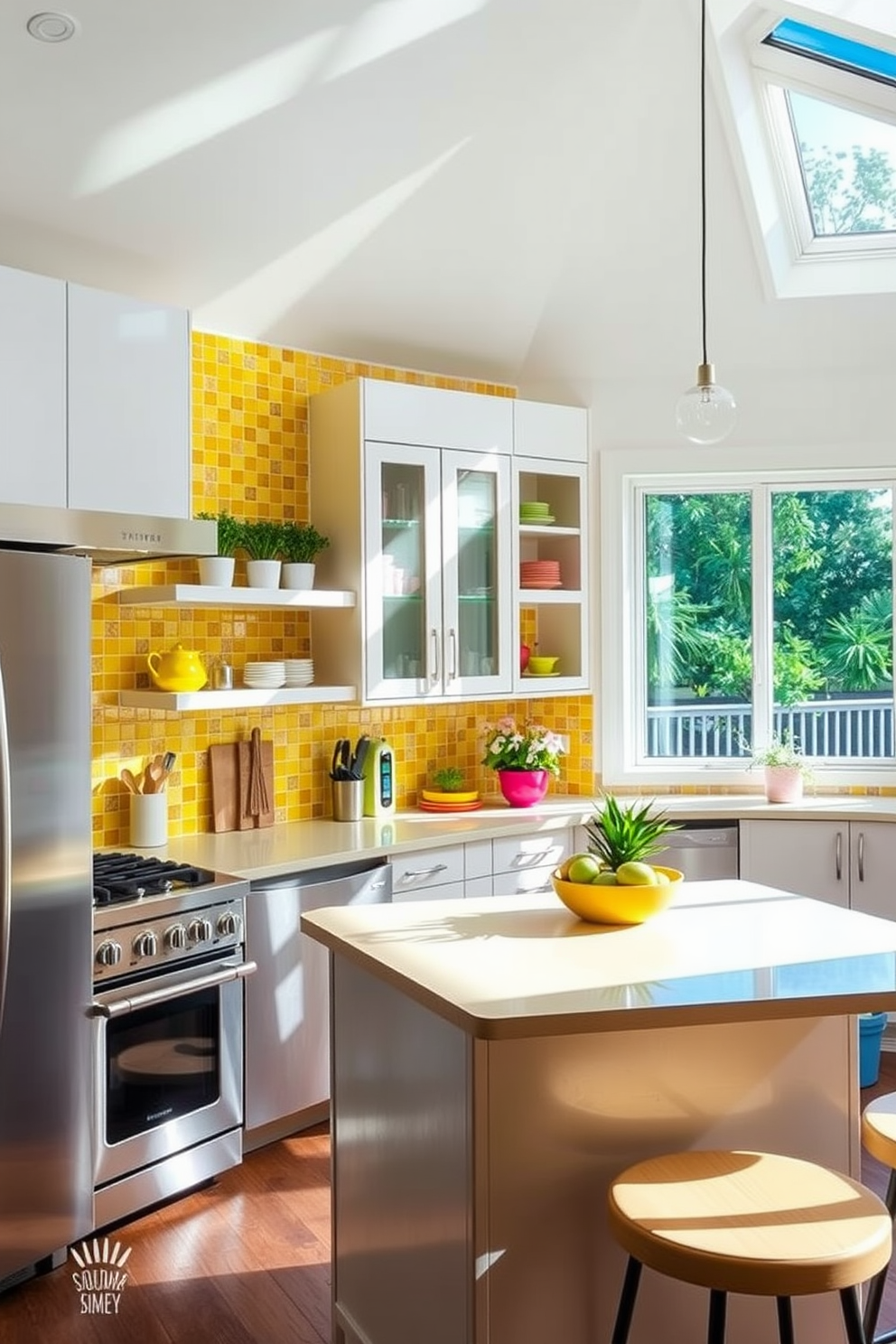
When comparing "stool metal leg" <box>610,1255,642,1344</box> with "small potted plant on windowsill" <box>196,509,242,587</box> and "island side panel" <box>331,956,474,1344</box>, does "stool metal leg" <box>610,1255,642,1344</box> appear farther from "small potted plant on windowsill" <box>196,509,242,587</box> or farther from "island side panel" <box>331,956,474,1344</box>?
"small potted plant on windowsill" <box>196,509,242,587</box>

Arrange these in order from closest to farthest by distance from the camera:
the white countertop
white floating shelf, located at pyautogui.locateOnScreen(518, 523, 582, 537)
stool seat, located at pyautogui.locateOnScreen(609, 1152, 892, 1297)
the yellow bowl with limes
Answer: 1. stool seat, located at pyautogui.locateOnScreen(609, 1152, 892, 1297)
2. the yellow bowl with limes
3. the white countertop
4. white floating shelf, located at pyautogui.locateOnScreen(518, 523, 582, 537)

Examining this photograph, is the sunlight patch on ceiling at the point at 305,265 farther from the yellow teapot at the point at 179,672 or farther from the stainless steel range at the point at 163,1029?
the stainless steel range at the point at 163,1029

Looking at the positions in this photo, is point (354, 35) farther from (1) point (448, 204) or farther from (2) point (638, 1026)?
(2) point (638, 1026)

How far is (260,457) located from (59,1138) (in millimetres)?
2417

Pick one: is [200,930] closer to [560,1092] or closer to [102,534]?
[102,534]

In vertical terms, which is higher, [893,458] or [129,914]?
[893,458]

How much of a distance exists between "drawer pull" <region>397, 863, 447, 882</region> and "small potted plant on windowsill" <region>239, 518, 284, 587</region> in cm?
109

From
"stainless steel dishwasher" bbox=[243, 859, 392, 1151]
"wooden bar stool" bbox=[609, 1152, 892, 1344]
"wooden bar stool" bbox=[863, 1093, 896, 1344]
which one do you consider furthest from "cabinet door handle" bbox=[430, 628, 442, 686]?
"wooden bar stool" bbox=[609, 1152, 892, 1344]

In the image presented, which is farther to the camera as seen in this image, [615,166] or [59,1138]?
[615,166]

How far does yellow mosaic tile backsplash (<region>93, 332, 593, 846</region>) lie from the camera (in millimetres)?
3912

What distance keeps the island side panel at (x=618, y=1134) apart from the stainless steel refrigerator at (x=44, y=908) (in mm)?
1325

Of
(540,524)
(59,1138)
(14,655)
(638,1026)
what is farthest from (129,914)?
(540,524)

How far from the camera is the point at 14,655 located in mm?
2779

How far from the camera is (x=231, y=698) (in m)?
3.89
